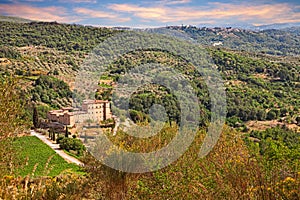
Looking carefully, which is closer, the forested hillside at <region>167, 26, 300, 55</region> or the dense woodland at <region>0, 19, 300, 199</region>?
the dense woodland at <region>0, 19, 300, 199</region>

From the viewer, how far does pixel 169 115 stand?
20422 millimetres

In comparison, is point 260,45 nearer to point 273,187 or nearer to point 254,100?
point 254,100

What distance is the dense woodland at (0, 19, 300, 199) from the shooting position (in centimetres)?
483

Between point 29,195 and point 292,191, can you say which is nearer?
point 292,191

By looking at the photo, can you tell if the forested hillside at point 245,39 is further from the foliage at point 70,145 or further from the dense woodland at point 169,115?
the foliage at point 70,145

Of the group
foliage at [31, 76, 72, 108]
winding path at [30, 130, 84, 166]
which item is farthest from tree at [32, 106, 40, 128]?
foliage at [31, 76, 72, 108]

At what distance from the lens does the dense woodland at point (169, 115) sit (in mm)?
4832

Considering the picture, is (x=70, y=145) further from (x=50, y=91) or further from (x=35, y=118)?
(x=50, y=91)

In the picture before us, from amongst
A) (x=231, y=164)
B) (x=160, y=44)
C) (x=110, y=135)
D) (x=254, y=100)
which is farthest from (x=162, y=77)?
(x=231, y=164)

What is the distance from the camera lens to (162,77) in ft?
85.9

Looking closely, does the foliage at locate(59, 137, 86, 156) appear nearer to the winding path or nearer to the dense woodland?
the winding path

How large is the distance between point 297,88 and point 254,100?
7729mm

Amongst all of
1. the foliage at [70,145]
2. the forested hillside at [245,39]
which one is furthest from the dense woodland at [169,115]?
the foliage at [70,145]

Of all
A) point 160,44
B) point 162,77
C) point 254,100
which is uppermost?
point 160,44
